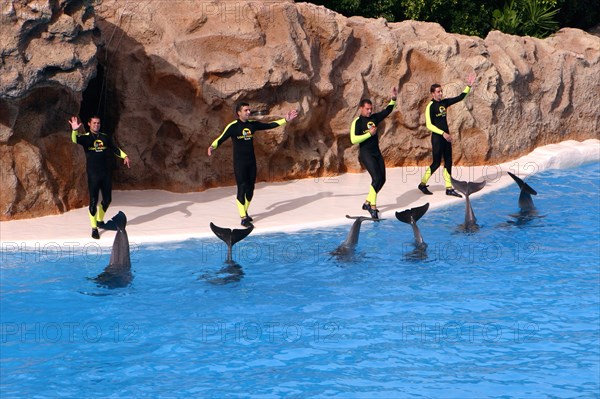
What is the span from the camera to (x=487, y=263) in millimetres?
12211

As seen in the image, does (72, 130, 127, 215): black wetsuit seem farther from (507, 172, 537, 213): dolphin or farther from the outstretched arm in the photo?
(507, 172, 537, 213): dolphin

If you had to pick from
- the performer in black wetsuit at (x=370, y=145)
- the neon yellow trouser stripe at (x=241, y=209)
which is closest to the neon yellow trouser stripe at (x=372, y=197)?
the performer in black wetsuit at (x=370, y=145)

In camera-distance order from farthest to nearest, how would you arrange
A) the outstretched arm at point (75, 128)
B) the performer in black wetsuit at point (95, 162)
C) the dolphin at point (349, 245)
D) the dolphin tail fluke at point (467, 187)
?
1. the dolphin tail fluke at point (467, 187)
2. the performer in black wetsuit at point (95, 162)
3. the outstretched arm at point (75, 128)
4. the dolphin at point (349, 245)

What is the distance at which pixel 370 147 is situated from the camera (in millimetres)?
14086

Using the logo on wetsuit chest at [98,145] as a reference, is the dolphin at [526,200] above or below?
below

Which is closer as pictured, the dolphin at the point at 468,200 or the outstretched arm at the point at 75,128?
the outstretched arm at the point at 75,128

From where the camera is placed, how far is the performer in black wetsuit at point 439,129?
49.6 feet

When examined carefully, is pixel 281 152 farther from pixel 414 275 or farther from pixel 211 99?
pixel 414 275

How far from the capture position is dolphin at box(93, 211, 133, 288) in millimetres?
11227

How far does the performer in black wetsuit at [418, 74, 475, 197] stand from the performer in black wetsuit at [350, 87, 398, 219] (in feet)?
4.03

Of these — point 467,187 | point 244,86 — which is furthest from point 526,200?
point 244,86

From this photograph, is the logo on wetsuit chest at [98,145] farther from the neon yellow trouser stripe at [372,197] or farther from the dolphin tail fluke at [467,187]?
the dolphin tail fluke at [467,187]

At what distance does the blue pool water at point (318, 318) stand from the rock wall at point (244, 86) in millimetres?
2286

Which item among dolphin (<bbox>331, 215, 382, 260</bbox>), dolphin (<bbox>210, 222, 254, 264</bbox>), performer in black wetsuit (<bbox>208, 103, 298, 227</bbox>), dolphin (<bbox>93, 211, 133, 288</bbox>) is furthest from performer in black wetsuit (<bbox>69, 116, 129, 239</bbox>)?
dolphin (<bbox>331, 215, 382, 260</bbox>)
